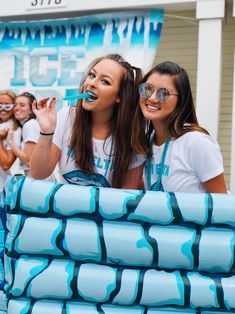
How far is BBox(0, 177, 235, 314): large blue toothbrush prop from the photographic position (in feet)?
4.81

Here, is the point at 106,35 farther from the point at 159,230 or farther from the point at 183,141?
the point at 159,230

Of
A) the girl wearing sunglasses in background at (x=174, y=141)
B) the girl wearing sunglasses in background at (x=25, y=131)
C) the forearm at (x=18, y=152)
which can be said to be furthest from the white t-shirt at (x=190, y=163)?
the forearm at (x=18, y=152)

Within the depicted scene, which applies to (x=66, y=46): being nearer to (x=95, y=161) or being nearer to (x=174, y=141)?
(x=95, y=161)

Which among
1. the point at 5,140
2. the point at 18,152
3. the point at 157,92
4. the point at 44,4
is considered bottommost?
the point at 18,152

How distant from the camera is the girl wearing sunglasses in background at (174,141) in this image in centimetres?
204

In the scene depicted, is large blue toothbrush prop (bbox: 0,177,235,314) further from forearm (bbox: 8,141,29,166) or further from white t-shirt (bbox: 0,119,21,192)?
white t-shirt (bbox: 0,119,21,192)

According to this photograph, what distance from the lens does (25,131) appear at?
398 centimetres

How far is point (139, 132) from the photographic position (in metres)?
2.25

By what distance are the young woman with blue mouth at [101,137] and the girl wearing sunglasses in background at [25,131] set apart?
135 centimetres

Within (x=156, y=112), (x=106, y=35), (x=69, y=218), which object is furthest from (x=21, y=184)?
(x=106, y=35)

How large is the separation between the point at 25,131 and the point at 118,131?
5.97 ft

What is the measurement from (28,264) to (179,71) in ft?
3.81

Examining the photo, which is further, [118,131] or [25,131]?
[25,131]

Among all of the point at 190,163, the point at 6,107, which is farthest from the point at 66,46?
the point at 190,163
